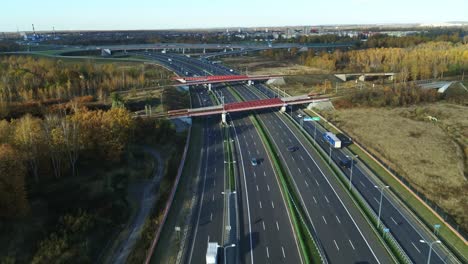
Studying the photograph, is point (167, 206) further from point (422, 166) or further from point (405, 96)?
point (405, 96)

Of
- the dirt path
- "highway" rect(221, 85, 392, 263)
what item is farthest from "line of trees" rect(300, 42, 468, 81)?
the dirt path

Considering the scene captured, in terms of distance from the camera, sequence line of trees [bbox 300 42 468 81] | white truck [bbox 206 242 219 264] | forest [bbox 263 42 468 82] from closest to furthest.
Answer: white truck [bbox 206 242 219 264]
forest [bbox 263 42 468 82]
line of trees [bbox 300 42 468 81]

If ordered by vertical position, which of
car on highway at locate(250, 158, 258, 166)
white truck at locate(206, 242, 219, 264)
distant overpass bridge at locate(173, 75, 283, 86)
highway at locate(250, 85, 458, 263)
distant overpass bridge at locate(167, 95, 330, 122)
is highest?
distant overpass bridge at locate(173, 75, 283, 86)

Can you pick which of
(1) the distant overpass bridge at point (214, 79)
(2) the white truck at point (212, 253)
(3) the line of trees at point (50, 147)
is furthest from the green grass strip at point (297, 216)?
(1) the distant overpass bridge at point (214, 79)

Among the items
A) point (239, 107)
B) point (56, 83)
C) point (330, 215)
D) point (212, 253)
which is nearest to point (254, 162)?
point (330, 215)

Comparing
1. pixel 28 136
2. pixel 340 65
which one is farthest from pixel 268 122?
pixel 340 65

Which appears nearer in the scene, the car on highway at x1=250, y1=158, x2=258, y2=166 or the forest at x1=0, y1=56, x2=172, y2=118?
the car on highway at x1=250, y1=158, x2=258, y2=166

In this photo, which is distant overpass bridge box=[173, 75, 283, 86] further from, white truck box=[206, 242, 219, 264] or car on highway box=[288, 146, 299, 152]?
white truck box=[206, 242, 219, 264]
